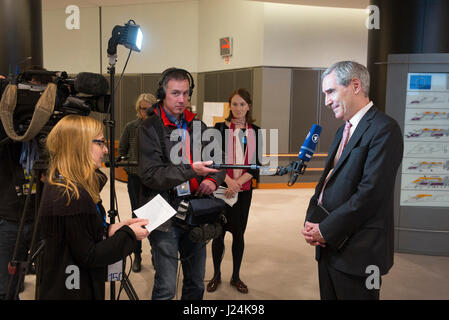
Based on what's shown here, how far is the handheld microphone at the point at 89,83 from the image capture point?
1919 mm

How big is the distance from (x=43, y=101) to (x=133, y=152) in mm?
1884

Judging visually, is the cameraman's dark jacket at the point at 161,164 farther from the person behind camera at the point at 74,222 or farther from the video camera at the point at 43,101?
the person behind camera at the point at 74,222

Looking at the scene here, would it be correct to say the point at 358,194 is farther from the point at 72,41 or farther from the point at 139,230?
the point at 72,41

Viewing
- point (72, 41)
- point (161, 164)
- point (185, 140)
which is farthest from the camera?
point (72, 41)

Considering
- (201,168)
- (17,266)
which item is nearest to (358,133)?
(201,168)

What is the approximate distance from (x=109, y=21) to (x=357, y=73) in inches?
357

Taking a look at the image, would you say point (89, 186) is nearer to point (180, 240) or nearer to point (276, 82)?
point (180, 240)

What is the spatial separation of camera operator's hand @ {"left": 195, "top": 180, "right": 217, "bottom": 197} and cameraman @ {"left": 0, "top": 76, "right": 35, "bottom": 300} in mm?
970

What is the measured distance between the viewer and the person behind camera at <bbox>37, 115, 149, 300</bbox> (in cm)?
151

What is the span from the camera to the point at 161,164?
6.79 ft

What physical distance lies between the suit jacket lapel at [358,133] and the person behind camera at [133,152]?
2037 mm

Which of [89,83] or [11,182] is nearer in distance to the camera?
[89,83]

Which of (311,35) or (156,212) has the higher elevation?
(311,35)
